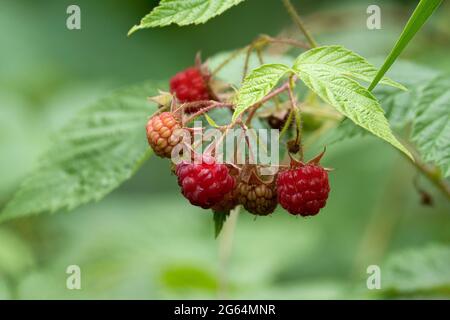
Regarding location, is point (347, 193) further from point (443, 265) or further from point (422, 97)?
point (422, 97)

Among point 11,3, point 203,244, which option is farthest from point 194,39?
point 203,244

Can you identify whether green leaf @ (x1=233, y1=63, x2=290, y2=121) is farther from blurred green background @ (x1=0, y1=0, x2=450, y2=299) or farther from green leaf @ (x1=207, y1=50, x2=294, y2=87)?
blurred green background @ (x1=0, y1=0, x2=450, y2=299)

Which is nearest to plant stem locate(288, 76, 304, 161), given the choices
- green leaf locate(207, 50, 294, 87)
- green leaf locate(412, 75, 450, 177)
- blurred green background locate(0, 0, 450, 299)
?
green leaf locate(412, 75, 450, 177)

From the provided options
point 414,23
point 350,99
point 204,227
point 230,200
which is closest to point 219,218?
point 230,200

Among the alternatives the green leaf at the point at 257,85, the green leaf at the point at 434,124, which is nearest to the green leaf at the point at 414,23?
the green leaf at the point at 257,85

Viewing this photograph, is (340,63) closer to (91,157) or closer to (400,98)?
(400,98)

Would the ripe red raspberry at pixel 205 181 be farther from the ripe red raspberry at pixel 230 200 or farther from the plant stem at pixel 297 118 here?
the plant stem at pixel 297 118
